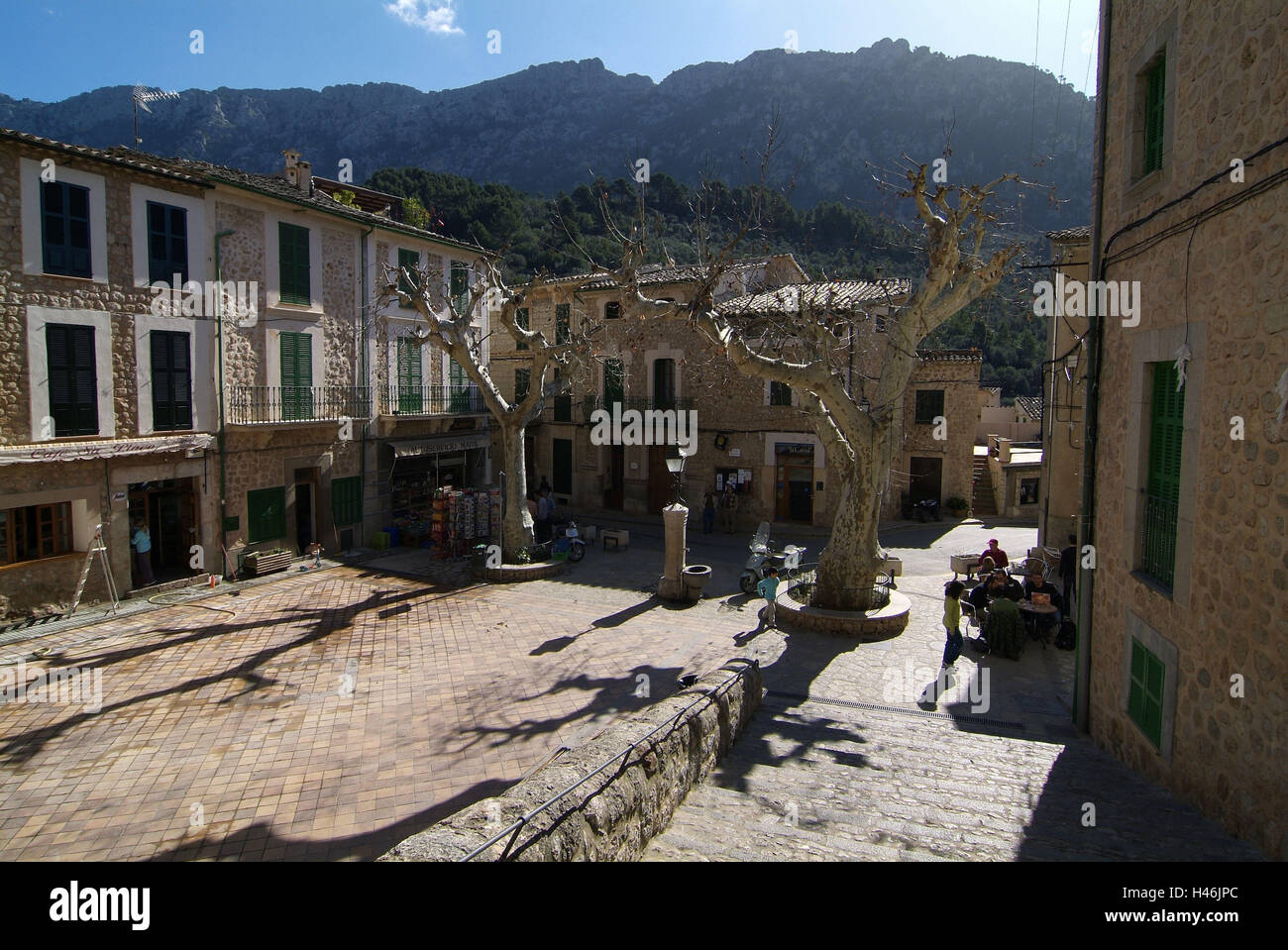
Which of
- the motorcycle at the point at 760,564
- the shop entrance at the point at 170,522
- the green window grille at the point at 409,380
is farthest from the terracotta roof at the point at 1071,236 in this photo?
the shop entrance at the point at 170,522

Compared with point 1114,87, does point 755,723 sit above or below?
below

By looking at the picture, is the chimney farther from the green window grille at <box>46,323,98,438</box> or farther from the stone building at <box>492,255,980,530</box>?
the stone building at <box>492,255,980,530</box>

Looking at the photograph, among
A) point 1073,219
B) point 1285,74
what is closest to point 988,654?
point 1285,74

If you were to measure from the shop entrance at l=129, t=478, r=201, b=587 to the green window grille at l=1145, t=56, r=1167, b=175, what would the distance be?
58.5ft

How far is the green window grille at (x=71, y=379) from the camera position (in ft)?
45.2

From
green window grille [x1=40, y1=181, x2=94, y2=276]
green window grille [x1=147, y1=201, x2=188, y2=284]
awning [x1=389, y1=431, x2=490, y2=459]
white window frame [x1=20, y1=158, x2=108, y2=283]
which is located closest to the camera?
white window frame [x1=20, y1=158, x2=108, y2=283]

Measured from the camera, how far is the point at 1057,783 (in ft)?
22.6

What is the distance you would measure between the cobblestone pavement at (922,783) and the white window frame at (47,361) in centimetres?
1341

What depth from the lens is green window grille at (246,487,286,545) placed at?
17.4 metres

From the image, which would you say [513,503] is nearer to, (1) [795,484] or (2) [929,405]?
(1) [795,484]

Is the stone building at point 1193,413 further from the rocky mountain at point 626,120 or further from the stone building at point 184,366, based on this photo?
the rocky mountain at point 626,120

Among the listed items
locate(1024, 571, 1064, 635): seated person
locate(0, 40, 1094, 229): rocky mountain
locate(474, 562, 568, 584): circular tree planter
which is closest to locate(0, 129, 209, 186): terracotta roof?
locate(474, 562, 568, 584): circular tree planter
